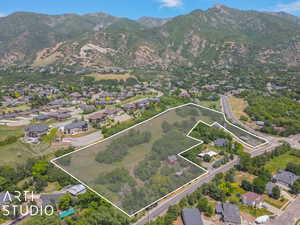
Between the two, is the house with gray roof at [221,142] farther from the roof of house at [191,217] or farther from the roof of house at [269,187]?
the roof of house at [191,217]

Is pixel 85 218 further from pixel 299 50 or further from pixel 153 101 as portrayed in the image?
pixel 299 50

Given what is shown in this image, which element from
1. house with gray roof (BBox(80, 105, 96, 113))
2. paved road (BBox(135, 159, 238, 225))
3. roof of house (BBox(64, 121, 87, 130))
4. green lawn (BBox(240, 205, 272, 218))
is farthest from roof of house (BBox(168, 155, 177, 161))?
house with gray roof (BBox(80, 105, 96, 113))

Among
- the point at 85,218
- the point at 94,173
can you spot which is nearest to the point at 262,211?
the point at 85,218

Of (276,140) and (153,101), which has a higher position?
(153,101)

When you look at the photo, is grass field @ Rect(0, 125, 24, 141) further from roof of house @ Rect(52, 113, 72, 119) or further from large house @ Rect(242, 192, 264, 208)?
large house @ Rect(242, 192, 264, 208)

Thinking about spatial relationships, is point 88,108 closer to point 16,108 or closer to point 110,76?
point 16,108

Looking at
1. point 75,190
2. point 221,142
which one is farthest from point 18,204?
point 221,142
